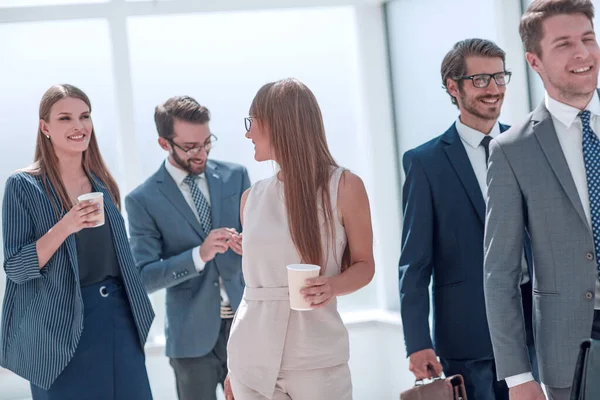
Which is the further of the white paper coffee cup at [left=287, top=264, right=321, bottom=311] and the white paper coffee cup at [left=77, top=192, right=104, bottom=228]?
the white paper coffee cup at [left=77, top=192, right=104, bottom=228]

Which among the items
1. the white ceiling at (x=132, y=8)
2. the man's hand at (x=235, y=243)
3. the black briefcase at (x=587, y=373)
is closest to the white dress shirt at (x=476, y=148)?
the black briefcase at (x=587, y=373)

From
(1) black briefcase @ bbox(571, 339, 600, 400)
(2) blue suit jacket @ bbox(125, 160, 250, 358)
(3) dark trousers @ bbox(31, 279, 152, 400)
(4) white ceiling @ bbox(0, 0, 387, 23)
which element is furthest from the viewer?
(4) white ceiling @ bbox(0, 0, 387, 23)

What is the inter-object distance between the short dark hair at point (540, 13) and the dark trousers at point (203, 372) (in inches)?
77.9

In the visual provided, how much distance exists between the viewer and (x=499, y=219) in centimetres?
224

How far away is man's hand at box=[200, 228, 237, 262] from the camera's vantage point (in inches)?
142

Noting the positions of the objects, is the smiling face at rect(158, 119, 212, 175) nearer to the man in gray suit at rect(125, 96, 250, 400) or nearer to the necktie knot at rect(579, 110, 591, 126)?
the man in gray suit at rect(125, 96, 250, 400)

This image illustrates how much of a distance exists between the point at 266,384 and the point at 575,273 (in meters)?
0.87

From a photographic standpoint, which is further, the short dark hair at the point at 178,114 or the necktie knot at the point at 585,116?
the short dark hair at the point at 178,114

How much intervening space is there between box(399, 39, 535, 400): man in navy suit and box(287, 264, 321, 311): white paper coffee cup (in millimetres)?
638

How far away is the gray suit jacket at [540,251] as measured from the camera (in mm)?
2143

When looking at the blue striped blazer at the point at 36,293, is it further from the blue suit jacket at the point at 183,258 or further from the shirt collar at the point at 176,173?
the shirt collar at the point at 176,173

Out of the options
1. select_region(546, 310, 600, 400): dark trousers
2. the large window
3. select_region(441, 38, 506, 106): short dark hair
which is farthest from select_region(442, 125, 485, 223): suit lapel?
the large window

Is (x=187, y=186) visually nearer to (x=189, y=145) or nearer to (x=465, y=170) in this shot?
(x=189, y=145)

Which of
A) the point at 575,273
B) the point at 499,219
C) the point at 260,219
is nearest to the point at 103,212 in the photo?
the point at 260,219
